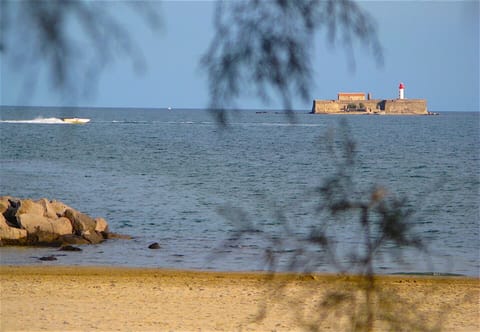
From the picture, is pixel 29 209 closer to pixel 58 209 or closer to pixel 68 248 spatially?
pixel 58 209

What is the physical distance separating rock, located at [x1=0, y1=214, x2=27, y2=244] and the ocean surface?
1.13ft

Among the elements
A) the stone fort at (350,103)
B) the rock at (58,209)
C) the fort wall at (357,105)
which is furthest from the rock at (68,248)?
the stone fort at (350,103)

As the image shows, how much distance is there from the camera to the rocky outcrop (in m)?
18.0

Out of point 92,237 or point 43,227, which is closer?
point 43,227

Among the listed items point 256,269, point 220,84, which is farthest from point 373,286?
point 256,269

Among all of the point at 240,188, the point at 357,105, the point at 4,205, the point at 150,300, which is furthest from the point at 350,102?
the point at 240,188

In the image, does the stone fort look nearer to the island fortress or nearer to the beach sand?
the island fortress

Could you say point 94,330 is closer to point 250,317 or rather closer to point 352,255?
point 250,317

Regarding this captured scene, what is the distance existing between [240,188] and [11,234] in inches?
340

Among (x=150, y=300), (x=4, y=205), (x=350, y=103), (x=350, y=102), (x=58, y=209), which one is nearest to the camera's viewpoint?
(x=350, y=102)

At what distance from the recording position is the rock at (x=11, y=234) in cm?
1788

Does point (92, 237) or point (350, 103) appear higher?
point (350, 103)

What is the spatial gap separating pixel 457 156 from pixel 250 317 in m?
33.7

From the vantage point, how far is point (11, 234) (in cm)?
1795
